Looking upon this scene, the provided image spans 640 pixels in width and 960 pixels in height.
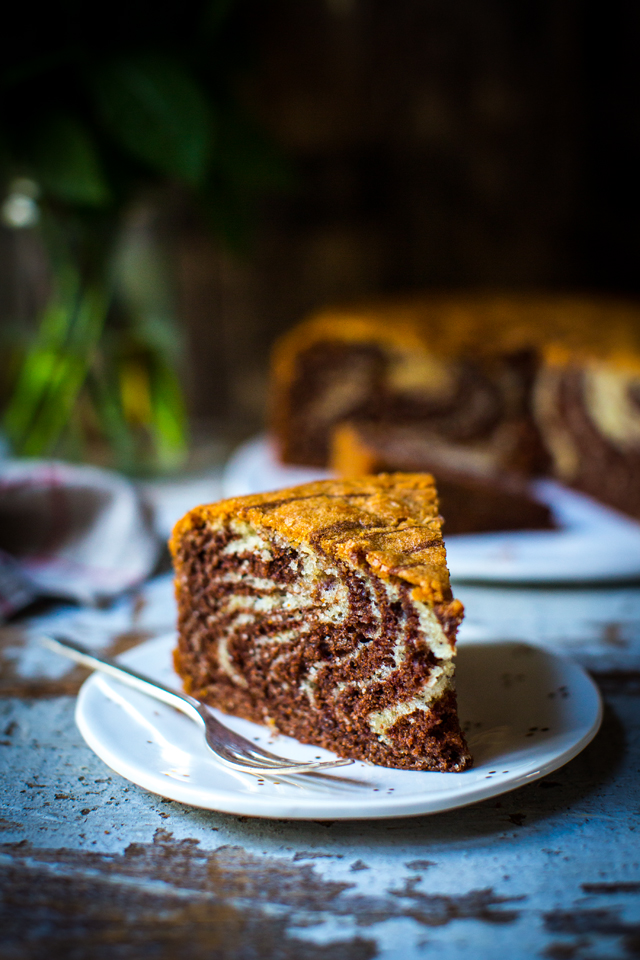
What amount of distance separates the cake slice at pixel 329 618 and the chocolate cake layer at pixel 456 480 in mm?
845

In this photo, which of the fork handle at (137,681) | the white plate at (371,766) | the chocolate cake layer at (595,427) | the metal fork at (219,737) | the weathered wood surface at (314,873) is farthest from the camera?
the chocolate cake layer at (595,427)

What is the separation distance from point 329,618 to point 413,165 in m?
3.01

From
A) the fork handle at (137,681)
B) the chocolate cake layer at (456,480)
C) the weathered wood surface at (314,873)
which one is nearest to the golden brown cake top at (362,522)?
the fork handle at (137,681)

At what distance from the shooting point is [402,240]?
4121 mm

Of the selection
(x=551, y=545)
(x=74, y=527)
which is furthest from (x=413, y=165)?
(x=74, y=527)

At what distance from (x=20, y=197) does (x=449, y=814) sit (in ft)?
7.88

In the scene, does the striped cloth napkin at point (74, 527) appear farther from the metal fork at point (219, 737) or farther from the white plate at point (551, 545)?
the metal fork at point (219, 737)

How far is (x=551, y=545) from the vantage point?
2.56 metres

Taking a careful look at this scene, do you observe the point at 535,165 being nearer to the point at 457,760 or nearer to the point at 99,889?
the point at 457,760

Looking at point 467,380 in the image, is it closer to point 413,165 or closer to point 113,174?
point 413,165

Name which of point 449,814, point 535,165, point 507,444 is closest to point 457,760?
point 449,814

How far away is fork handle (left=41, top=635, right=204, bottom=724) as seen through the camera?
157 centimetres

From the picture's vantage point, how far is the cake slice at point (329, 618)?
1462mm

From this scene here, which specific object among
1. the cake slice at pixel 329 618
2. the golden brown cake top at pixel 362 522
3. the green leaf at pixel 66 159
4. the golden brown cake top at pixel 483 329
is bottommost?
the cake slice at pixel 329 618
